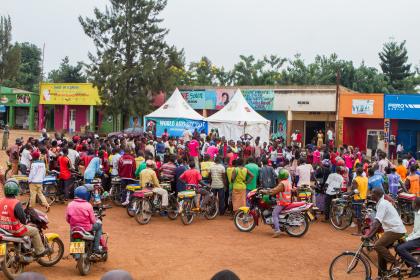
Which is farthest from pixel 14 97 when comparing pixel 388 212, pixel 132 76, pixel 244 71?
pixel 388 212

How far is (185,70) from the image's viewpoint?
158 ft

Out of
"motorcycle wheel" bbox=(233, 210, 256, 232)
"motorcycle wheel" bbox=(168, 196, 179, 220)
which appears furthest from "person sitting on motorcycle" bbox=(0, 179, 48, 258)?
"motorcycle wheel" bbox=(168, 196, 179, 220)

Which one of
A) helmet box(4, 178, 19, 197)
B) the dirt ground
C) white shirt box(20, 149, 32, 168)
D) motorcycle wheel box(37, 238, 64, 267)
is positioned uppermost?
white shirt box(20, 149, 32, 168)

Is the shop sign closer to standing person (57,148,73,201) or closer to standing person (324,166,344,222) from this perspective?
standing person (324,166,344,222)

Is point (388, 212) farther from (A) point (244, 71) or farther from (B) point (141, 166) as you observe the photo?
(A) point (244, 71)

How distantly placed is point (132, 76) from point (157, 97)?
120 inches

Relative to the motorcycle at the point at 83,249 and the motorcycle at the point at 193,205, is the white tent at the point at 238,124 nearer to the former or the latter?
the motorcycle at the point at 193,205

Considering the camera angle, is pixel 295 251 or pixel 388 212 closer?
pixel 388 212

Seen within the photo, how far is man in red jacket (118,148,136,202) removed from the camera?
46.5ft

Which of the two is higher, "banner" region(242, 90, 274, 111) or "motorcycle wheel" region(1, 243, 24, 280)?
"banner" region(242, 90, 274, 111)

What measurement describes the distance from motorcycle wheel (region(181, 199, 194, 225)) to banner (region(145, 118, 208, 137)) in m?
11.4

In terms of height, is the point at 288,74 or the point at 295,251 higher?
the point at 288,74

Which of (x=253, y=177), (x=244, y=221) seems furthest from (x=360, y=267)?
(x=253, y=177)

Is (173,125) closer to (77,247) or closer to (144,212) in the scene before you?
(144,212)
